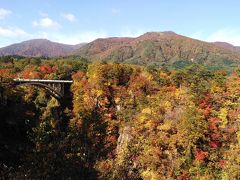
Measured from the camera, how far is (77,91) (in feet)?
228

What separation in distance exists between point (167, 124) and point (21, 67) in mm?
49085

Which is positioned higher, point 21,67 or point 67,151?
point 21,67

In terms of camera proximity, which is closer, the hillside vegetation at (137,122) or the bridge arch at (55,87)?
the hillside vegetation at (137,122)

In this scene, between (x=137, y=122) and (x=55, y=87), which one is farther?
(x=55, y=87)

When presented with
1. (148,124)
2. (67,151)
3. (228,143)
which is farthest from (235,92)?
(67,151)

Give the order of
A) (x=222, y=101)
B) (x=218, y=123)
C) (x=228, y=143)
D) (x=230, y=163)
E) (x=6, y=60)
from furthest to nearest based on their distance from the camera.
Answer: (x=6, y=60)
(x=222, y=101)
(x=218, y=123)
(x=228, y=143)
(x=230, y=163)

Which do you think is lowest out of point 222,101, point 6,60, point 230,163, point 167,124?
point 230,163

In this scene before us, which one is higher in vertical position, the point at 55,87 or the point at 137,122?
the point at 55,87

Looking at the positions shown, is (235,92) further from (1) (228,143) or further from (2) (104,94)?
(2) (104,94)

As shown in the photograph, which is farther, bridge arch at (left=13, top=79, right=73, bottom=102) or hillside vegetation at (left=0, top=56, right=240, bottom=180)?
bridge arch at (left=13, top=79, right=73, bottom=102)

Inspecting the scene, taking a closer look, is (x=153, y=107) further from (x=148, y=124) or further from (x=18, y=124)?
(x=18, y=124)

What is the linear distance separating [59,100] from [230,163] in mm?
38566

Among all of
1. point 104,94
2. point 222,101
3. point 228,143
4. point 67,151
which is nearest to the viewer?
point 67,151

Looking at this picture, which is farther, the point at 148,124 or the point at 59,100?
the point at 59,100
